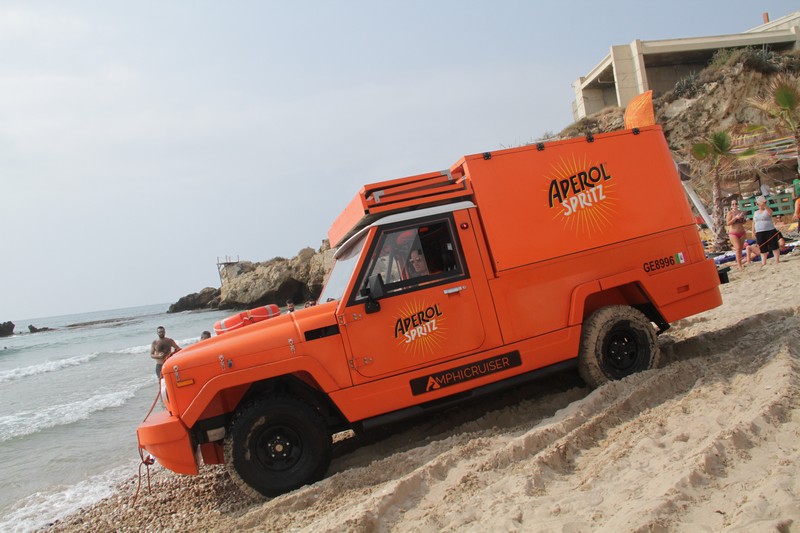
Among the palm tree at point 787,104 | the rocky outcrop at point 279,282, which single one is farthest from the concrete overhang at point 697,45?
the rocky outcrop at point 279,282

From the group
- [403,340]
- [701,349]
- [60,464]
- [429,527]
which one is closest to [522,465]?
[429,527]

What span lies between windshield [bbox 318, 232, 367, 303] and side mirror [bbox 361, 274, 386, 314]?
342mm

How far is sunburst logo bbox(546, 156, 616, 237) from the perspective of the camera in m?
5.18

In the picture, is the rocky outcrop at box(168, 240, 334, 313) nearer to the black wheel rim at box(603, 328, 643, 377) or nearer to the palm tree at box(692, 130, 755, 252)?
the palm tree at box(692, 130, 755, 252)

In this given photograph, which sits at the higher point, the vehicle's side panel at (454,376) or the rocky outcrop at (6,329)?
the rocky outcrop at (6,329)

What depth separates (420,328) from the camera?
471cm

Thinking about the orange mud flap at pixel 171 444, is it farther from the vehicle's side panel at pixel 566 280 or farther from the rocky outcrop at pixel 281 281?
the rocky outcrop at pixel 281 281

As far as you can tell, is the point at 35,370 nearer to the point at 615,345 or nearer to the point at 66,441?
the point at 66,441

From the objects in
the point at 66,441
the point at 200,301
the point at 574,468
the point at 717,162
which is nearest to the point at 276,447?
the point at 574,468

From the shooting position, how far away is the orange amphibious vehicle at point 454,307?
4445 mm

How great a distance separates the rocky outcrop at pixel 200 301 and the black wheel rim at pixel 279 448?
218 ft

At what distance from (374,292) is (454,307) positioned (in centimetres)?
76

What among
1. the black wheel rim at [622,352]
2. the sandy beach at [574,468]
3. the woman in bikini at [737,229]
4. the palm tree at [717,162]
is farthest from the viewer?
the palm tree at [717,162]

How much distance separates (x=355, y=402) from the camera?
15.0 ft
